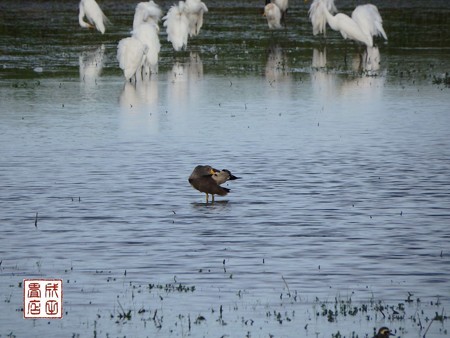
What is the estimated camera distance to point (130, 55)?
26.7 m

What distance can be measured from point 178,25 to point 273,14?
8.63 metres

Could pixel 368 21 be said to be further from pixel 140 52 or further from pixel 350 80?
pixel 140 52

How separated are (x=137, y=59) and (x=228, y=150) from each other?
8940 millimetres

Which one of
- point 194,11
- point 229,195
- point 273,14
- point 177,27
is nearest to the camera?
point 229,195

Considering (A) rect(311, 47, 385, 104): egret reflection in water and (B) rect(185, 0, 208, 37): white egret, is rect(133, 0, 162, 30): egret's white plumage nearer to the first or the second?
(B) rect(185, 0, 208, 37): white egret

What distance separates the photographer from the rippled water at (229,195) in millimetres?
9938

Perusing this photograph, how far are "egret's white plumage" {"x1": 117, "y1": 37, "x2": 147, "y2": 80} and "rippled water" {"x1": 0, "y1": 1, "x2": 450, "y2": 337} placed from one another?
39cm

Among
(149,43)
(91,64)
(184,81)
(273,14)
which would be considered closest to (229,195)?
(184,81)

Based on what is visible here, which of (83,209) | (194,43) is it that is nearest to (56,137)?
(83,209)

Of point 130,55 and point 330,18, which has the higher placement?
point 330,18

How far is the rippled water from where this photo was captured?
391 inches

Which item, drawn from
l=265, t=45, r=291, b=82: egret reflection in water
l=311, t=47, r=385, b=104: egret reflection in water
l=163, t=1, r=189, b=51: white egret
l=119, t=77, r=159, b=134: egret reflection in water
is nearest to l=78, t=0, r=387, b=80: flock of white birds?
l=163, t=1, r=189, b=51: white egret

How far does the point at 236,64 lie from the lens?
3172cm

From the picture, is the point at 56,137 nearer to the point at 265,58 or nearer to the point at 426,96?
the point at 426,96
